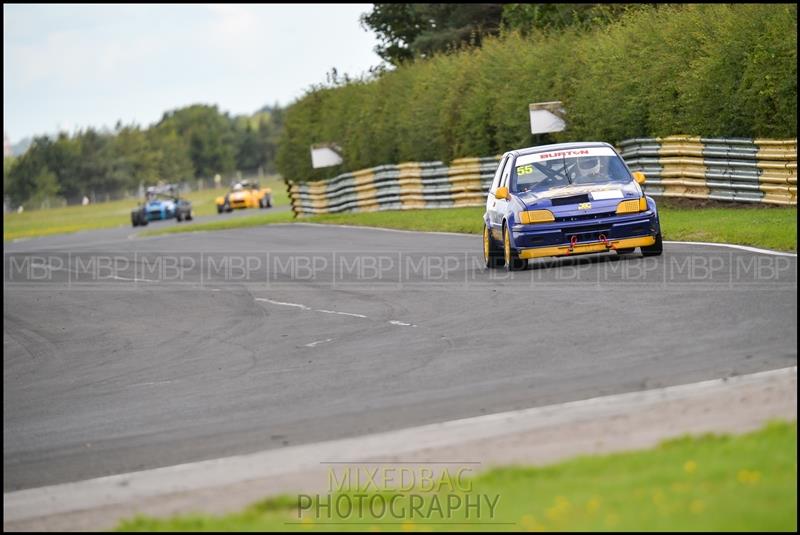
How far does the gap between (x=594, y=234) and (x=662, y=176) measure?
35.6 feet

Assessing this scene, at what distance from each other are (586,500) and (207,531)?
163 cm

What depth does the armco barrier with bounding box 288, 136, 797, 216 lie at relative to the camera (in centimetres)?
2245

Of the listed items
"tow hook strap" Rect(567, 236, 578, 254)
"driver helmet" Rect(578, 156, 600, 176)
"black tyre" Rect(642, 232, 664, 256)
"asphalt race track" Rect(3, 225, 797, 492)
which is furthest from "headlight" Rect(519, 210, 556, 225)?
"black tyre" Rect(642, 232, 664, 256)

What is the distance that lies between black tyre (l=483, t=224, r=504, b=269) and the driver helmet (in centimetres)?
157

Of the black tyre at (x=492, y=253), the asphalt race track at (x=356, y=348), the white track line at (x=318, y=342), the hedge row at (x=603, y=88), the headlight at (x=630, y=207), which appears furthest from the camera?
the hedge row at (x=603, y=88)

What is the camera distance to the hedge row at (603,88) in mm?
23234

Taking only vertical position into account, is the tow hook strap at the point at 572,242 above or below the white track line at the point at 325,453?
above

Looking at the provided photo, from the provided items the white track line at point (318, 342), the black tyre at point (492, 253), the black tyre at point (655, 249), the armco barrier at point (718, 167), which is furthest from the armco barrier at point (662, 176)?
the white track line at point (318, 342)

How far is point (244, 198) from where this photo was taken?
7056 centimetres

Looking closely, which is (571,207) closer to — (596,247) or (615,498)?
(596,247)

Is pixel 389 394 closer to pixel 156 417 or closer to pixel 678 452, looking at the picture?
pixel 156 417

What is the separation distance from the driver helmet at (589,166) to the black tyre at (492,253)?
5.14 ft

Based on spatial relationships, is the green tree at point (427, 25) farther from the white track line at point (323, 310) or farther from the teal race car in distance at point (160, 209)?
the white track line at point (323, 310)

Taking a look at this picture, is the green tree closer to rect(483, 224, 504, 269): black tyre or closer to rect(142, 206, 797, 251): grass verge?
rect(142, 206, 797, 251): grass verge
